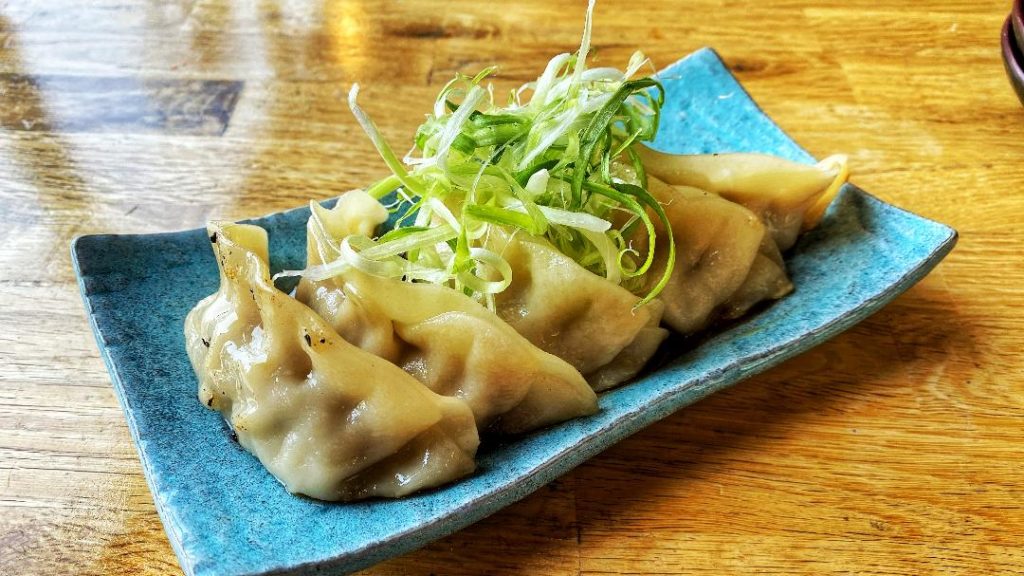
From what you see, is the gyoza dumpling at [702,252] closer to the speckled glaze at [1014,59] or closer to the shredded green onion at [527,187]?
the shredded green onion at [527,187]

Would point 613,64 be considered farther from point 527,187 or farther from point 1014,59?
point 527,187

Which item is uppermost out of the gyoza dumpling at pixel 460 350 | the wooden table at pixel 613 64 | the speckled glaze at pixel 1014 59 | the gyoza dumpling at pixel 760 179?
the speckled glaze at pixel 1014 59

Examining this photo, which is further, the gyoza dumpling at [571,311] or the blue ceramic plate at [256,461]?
the gyoza dumpling at [571,311]

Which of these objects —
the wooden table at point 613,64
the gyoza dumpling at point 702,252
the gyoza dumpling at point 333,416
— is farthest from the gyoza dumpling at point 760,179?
the gyoza dumpling at point 333,416

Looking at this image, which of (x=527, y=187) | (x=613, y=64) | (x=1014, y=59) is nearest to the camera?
(x=527, y=187)

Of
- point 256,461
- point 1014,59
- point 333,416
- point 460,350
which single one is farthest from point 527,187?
point 1014,59

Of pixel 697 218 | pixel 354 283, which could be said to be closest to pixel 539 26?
pixel 697 218

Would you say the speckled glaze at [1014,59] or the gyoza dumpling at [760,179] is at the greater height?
the speckled glaze at [1014,59]
